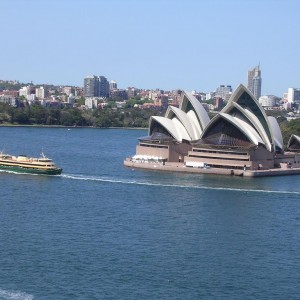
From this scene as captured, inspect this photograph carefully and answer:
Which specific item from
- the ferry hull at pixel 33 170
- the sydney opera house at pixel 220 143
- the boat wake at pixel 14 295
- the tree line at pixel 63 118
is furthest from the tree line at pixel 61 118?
the boat wake at pixel 14 295

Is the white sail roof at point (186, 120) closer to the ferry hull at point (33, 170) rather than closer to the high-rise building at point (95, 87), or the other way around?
the ferry hull at point (33, 170)

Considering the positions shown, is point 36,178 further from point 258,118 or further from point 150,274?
point 150,274

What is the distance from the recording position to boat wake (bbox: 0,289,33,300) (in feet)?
37.8

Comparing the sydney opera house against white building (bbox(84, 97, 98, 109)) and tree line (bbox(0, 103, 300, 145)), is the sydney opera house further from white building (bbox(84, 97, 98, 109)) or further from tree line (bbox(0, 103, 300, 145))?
white building (bbox(84, 97, 98, 109))

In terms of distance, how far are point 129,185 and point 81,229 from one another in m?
6.82

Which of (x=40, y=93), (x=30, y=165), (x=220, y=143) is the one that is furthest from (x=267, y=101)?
(x=30, y=165)

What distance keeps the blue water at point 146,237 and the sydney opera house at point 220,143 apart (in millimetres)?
2224

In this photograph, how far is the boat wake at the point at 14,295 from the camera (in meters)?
11.5

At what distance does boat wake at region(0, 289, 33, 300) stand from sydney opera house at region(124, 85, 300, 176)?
1560 cm

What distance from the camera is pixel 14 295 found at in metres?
11.6

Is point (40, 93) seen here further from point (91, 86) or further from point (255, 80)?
point (255, 80)

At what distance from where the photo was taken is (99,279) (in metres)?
12.5

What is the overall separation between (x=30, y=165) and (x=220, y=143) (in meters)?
6.32

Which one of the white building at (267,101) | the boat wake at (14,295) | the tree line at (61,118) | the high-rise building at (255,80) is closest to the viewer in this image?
the boat wake at (14,295)
